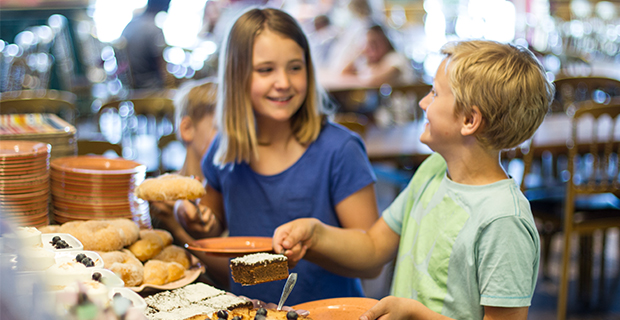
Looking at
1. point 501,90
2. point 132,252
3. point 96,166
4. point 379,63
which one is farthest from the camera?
point 379,63

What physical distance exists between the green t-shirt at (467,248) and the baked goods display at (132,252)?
0.59 meters

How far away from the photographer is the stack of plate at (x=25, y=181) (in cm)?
138

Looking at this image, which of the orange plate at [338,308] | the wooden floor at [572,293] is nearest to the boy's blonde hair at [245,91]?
the orange plate at [338,308]

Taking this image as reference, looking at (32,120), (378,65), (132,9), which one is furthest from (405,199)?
(132,9)

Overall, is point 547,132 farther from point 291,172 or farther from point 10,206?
point 10,206

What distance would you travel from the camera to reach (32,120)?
1903 mm

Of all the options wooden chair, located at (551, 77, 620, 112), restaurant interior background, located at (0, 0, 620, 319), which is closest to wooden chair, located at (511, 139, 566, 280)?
restaurant interior background, located at (0, 0, 620, 319)

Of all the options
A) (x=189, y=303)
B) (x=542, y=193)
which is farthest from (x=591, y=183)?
(x=189, y=303)

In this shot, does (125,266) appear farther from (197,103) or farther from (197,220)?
(197,103)

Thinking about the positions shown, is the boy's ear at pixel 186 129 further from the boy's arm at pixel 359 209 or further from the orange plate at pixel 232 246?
the orange plate at pixel 232 246

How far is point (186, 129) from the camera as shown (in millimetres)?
2521

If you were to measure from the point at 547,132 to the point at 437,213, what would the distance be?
259 cm

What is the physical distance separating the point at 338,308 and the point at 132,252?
0.60m

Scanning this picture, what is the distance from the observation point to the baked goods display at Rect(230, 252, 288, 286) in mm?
1212
